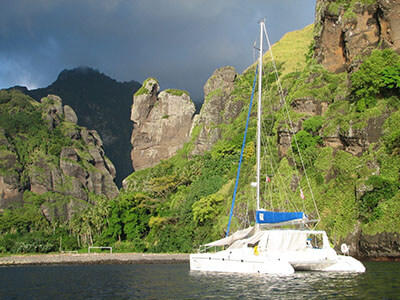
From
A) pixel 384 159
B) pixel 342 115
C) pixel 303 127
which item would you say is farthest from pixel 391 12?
pixel 384 159

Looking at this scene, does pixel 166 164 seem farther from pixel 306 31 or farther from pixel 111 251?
pixel 306 31

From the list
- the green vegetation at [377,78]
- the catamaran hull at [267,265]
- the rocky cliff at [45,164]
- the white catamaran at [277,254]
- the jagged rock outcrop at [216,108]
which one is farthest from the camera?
the rocky cliff at [45,164]

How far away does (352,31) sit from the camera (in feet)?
215

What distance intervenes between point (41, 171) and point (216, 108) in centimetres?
8079

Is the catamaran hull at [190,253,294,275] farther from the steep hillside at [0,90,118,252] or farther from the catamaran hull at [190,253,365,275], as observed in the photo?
the steep hillside at [0,90,118,252]

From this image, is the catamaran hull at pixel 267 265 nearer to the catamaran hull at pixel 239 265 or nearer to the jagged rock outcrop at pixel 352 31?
the catamaran hull at pixel 239 265

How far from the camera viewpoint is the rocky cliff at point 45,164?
152 metres

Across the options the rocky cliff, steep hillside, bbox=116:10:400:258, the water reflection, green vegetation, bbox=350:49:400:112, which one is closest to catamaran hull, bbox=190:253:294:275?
the water reflection

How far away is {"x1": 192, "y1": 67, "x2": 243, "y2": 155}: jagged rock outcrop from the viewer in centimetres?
11119

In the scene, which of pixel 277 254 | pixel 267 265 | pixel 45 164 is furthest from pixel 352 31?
pixel 45 164

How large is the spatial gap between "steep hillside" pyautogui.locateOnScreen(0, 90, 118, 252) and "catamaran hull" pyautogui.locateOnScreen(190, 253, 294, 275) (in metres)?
89.9

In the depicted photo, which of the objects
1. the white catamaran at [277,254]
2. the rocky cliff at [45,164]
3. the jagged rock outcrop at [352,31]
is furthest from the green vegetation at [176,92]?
the white catamaran at [277,254]

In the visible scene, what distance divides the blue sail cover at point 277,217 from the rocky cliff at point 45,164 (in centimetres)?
12979

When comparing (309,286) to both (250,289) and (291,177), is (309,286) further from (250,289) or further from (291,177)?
(291,177)
